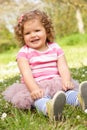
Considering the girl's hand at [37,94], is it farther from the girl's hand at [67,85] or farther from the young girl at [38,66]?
the girl's hand at [67,85]

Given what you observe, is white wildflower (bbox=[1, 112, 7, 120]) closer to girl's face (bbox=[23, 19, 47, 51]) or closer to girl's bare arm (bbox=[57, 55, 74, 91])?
girl's bare arm (bbox=[57, 55, 74, 91])

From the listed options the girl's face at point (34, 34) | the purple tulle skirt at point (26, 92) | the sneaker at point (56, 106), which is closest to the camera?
the sneaker at point (56, 106)

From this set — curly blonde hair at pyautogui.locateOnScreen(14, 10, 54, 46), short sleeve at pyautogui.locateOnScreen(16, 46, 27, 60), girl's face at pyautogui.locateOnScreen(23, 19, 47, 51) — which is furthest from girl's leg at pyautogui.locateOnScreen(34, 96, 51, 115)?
curly blonde hair at pyautogui.locateOnScreen(14, 10, 54, 46)

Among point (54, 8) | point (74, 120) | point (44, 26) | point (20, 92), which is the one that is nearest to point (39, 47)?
point (44, 26)

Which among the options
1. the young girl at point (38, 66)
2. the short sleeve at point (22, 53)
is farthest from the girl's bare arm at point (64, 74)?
the short sleeve at point (22, 53)

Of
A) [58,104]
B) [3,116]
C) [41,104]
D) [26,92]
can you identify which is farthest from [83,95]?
[26,92]

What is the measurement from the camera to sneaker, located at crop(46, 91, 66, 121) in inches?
156

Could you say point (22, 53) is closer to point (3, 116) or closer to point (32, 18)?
point (32, 18)

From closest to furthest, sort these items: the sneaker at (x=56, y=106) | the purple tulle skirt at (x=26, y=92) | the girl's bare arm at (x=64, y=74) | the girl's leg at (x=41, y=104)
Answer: the sneaker at (x=56, y=106)
the girl's leg at (x=41, y=104)
the purple tulle skirt at (x=26, y=92)
the girl's bare arm at (x=64, y=74)

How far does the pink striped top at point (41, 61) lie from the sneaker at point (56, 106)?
1059mm

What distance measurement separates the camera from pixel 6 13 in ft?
100

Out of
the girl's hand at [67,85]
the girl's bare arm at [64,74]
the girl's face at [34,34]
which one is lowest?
the girl's hand at [67,85]

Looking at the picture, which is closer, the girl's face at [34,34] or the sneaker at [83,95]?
the sneaker at [83,95]

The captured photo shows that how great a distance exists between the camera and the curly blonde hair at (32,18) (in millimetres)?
5135
